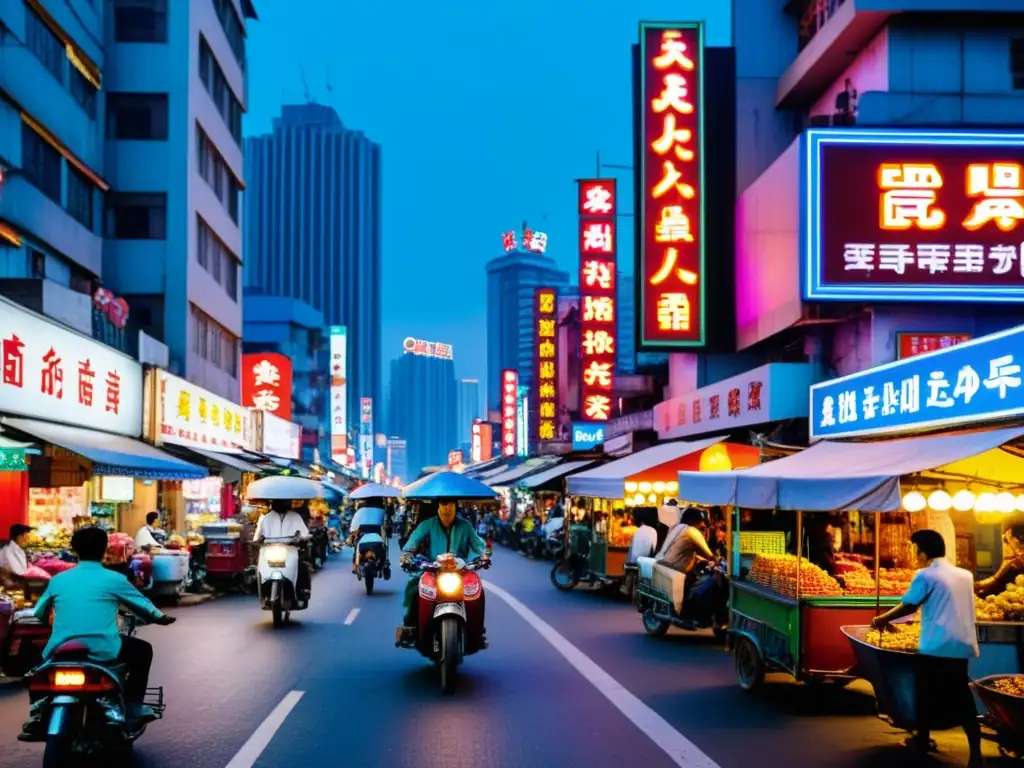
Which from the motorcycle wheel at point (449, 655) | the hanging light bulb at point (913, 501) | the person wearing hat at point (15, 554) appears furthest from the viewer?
the person wearing hat at point (15, 554)

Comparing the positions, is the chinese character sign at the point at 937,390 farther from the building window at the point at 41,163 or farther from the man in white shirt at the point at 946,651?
the building window at the point at 41,163

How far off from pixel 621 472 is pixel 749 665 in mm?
12077

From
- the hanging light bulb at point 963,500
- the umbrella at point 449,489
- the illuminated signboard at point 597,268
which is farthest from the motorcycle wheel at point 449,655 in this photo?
the illuminated signboard at point 597,268

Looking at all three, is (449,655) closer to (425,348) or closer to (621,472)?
(621,472)

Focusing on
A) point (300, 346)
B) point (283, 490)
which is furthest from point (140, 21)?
point (300, 346)

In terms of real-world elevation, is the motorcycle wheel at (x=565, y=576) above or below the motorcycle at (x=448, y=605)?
below

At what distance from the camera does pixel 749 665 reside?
36.6 feet

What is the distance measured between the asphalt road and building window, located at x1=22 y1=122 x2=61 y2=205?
658 inches

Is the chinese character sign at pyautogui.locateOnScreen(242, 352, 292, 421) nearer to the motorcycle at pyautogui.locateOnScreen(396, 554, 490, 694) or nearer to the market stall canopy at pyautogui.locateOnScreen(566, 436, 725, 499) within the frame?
the market stall canopy at pyautogui.locateOnScreen(566, 436, 725, 499)

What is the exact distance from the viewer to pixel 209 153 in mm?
41156

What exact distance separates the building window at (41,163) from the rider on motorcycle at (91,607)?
23333 mm

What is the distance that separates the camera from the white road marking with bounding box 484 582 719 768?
797 cm

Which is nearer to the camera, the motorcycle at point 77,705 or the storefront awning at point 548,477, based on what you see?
the motorcycle at point 77,705

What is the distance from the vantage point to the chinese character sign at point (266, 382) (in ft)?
177
